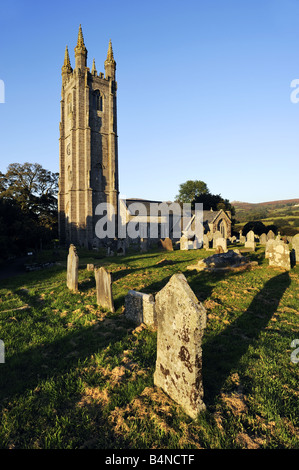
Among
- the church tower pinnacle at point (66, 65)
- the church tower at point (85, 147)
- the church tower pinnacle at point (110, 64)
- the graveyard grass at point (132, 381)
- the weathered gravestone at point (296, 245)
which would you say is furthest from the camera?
the church tower pinnacle at point (66, 65)

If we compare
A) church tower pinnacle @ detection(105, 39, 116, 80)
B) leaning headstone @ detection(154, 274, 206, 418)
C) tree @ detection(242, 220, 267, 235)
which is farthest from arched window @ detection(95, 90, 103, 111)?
leaning headstone @ detection(154, 274, 206, 418)

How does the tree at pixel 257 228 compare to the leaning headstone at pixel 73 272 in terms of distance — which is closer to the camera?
the leaning headstone at pixel 73 272

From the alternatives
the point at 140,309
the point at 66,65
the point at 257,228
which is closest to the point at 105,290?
the point at 140,309

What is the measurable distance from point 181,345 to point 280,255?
40.0 feet

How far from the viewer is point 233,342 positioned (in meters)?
5.59

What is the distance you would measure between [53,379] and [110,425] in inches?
65.4

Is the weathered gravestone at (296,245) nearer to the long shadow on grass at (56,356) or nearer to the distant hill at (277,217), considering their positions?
the long shadow on grass at (56,356)

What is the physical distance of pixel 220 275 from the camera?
1213 centimetres

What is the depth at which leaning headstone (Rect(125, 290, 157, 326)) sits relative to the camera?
6.71 metres

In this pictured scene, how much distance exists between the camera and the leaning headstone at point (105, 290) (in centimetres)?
795

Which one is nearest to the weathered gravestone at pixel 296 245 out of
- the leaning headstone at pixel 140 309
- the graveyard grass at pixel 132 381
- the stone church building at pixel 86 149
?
the graveyard grass at pixel 132 381

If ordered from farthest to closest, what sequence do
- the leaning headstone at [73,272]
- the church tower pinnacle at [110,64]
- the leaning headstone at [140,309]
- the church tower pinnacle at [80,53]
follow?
the church tower pinnacle at [110,64]
the church tower pinnacle at [80,53]
the leaning headstone at [73,272]
the leaning headstone at [140,309]

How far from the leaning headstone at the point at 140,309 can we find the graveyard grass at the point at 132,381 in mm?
299
